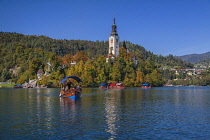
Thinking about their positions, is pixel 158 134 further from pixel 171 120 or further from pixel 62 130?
pixel 62 130

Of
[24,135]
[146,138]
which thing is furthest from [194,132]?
[24,135]

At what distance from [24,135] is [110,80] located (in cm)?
16098

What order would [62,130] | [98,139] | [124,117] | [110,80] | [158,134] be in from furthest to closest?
1. [110,80]
2. [124,117]
3. [62,130]
4. [158,134]
5. [98,139]

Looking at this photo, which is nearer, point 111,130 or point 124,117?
point 111,130

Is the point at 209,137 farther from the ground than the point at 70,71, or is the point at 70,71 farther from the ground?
the point at 70,71

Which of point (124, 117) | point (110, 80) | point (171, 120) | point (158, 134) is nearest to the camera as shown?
point (158, 134)

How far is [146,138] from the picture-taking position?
2472cm

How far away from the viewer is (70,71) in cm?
18875

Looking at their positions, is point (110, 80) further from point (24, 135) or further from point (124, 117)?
point (24, 135)

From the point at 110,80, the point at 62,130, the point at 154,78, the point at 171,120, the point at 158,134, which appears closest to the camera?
the point at 158,134

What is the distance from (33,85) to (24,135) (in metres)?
168

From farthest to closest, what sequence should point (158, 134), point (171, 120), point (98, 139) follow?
point (171, 120)
point (158, 134)
point (98, 139)

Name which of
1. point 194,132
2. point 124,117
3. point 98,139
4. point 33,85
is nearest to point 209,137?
point 194,132

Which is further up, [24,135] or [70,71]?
[70,71]
